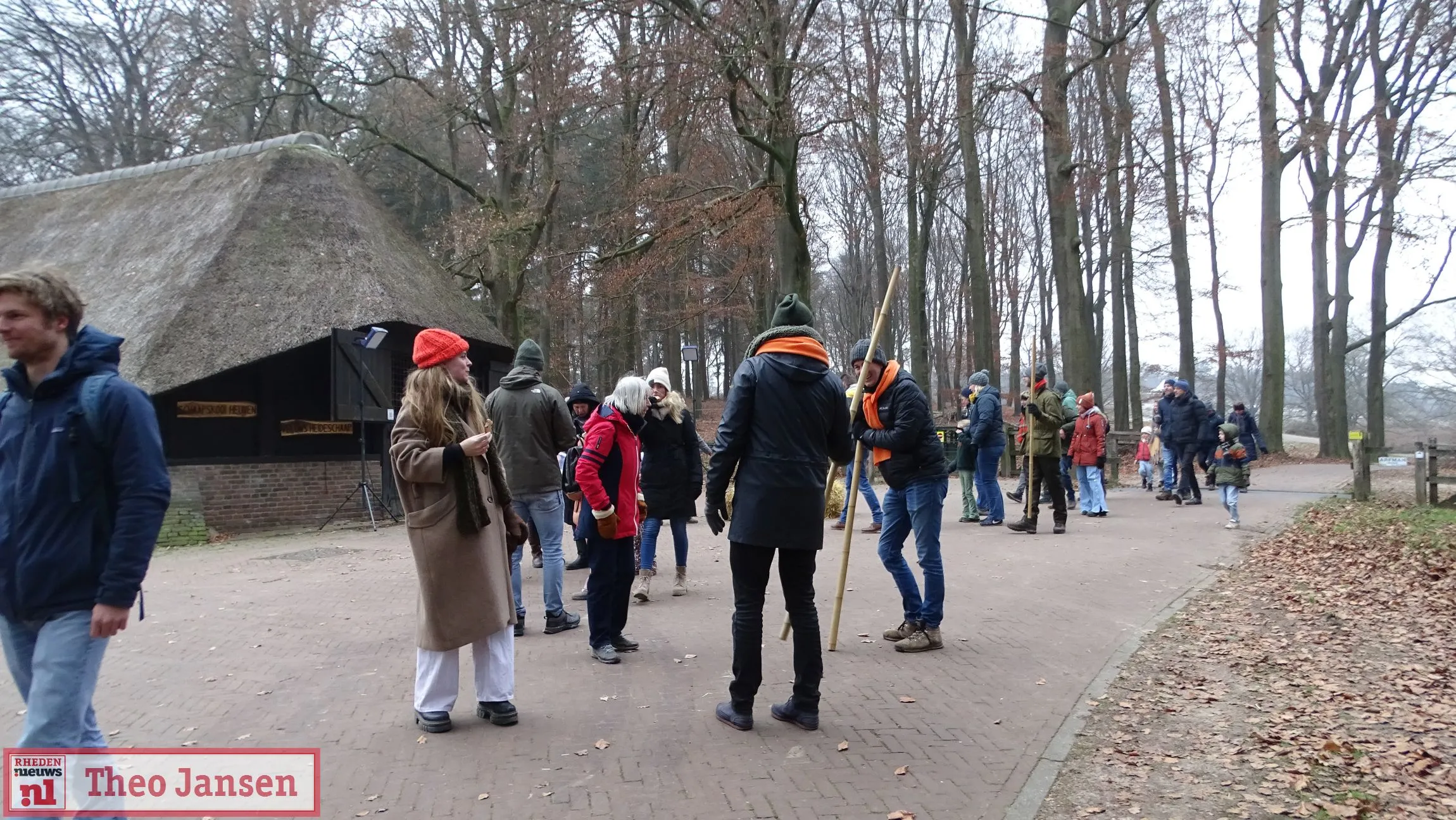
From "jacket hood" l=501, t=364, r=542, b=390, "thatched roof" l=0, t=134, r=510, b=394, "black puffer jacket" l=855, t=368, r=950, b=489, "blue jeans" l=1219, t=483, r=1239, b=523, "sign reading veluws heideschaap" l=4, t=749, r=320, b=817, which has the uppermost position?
"thatched roof" l=0, t=134, r=510, b=394

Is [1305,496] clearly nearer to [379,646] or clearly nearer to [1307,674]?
[1307,674]

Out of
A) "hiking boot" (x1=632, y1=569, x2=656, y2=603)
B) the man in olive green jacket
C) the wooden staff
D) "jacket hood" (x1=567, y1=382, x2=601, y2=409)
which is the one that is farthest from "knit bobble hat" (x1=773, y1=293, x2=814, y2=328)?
the man in olive green jacket

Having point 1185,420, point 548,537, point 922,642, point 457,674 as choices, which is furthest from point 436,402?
point 1185,420

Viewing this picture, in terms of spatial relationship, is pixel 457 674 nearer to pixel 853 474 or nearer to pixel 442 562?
pixel 442 562

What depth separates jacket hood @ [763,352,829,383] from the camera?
471cm

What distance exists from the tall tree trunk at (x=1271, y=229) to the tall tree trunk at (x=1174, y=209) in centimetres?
193

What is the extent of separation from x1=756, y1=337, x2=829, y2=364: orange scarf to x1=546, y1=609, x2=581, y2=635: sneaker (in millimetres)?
2947

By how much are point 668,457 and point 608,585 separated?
1.64m

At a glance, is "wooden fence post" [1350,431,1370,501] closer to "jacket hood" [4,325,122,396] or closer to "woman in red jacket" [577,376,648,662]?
"woman in red jacket" [577,376,648,662]

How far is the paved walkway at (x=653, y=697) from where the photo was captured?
4051mm

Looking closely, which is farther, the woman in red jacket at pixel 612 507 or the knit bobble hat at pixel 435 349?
the woman in red jacket at pixel 612 507

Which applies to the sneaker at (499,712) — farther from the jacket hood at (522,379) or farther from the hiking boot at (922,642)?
the hiking boot at (922,642)

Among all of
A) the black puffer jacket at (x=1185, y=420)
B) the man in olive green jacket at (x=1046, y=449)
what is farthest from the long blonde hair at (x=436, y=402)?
the black puffer jacket at (x=1185, y=420)

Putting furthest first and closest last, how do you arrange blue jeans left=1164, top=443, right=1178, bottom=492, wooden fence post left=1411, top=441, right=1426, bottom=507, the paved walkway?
blue jeans left=1164, top=443, right=1178, bottom=492, wooden fence post left=1411, top=441, right=1426, bottom=507, the paved walkway
